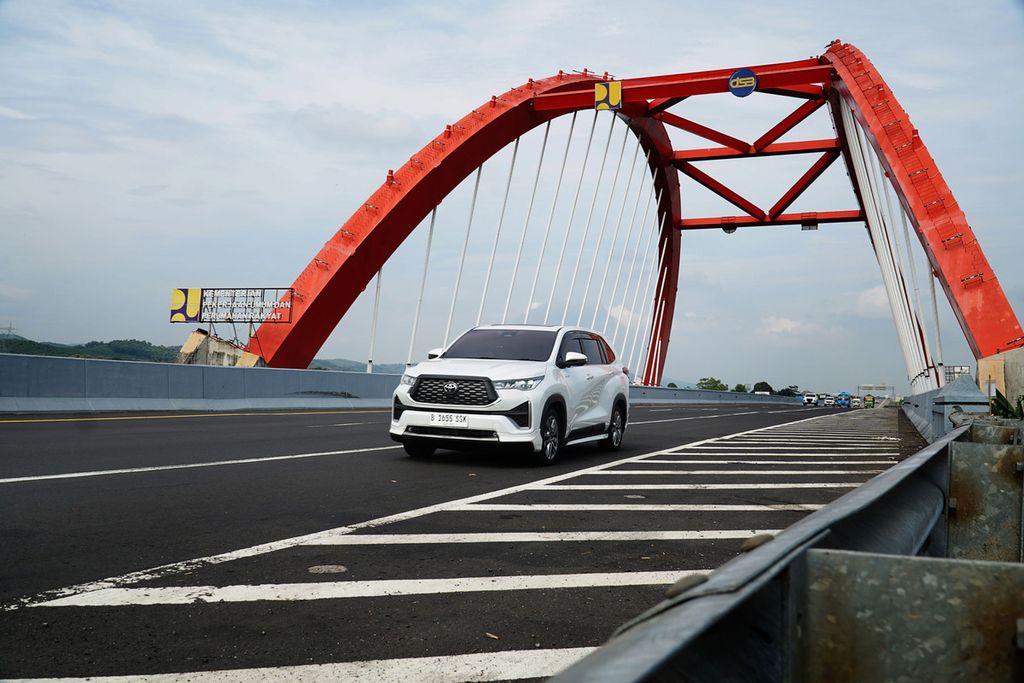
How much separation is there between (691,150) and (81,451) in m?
40.8

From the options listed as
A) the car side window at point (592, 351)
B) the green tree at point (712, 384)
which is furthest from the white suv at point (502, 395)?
the green tree at point (712, 384)

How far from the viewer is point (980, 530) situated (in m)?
3.99

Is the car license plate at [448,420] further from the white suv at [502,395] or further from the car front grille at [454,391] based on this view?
the car front grille at [454,391]

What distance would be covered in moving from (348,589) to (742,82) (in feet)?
108

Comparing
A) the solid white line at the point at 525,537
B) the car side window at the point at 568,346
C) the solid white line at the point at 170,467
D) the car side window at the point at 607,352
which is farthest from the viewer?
the car side window at the point at 607,352

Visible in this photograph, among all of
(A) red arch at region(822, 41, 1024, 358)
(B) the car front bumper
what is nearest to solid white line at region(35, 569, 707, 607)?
(B) the car front bumper

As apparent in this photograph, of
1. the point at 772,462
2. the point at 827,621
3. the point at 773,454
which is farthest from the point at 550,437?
the point at 827,621

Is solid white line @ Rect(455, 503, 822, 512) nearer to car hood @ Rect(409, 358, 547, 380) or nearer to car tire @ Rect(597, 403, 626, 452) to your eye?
car hood @ Rect(409, 358, 547, 380)

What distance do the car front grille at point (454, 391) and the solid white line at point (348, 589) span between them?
18.3 ft

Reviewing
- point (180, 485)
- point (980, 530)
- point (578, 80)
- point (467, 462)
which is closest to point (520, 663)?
point (980, 530)

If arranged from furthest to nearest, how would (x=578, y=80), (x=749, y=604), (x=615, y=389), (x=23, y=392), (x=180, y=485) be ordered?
(x=578, y=80)
(x=23, y=392)
(x=615, y=389)
(x=180, y=485)
(x=749, y=604)

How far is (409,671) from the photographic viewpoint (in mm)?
3326

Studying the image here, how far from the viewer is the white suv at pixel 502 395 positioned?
1045 centimetres

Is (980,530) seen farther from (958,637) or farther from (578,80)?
(578,80)
